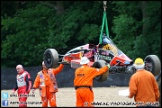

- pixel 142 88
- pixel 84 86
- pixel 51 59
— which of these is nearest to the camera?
pixel 142 88

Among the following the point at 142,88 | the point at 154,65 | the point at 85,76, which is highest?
the point at 154,65

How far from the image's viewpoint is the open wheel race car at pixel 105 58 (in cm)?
1596

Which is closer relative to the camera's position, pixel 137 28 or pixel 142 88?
pixel 142 88

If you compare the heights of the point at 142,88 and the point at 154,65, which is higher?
the point at 154,65

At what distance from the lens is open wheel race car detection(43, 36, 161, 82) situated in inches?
628

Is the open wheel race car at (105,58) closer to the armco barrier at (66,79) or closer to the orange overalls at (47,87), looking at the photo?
the orange overalls at (47,87)

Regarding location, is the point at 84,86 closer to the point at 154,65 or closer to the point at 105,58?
the point at 154,65

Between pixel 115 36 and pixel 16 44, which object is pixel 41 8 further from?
pixel 115 36

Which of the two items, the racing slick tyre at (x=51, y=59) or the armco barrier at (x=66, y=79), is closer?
the racing slick tyre at (x=51, y=59)

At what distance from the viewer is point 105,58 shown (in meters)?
17.2

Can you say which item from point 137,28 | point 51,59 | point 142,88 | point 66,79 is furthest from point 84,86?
point 137,28

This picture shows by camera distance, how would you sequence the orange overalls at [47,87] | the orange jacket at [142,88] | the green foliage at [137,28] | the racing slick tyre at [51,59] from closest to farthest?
the orange jacket at [142,88]
the orange overalls at [47,87]
the racing slick tyre at [51,59]
the green foliage at [137,28]

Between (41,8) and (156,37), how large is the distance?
37.8 feet

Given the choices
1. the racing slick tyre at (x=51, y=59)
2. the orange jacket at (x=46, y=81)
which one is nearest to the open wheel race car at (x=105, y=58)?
the racing slick tyre at (x=51, y=59)
